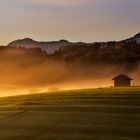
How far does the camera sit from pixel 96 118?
3056 centimetres

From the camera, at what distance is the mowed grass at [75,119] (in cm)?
2609

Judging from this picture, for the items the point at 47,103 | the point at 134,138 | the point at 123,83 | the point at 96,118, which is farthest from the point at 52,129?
the point at 123,83

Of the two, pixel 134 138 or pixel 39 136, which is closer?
pixel 134 138

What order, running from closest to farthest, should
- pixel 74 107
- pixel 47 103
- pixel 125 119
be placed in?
1. pixel 125 119
2. pixel 74 107
3. pixel 47 103

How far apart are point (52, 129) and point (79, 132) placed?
2450 mm

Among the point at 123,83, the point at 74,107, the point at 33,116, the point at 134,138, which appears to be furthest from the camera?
the point at 123,83

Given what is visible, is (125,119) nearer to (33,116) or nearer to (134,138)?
(134,138)

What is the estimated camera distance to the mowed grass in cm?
2609

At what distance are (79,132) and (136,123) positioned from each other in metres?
3.98

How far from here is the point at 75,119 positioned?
30.9 m

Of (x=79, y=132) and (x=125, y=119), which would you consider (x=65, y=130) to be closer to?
(x=79, y=132)

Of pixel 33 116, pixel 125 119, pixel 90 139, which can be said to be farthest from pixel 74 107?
pixel 90 139

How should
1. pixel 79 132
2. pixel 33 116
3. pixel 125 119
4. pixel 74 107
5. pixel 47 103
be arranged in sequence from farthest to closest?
1. pixel 47 103
2. pixel 74 107
3. pixel 33 116
4. pixel 125 119
5. pixel 79 132

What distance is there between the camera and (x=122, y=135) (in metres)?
24.9
